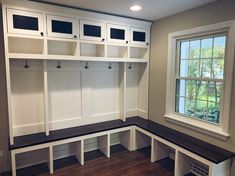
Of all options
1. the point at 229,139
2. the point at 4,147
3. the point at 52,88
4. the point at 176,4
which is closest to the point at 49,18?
the point at 52,88

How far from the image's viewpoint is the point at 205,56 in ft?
9.08

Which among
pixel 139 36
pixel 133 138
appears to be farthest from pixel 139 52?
pixel 133 138

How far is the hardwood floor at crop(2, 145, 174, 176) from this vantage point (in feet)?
9.35

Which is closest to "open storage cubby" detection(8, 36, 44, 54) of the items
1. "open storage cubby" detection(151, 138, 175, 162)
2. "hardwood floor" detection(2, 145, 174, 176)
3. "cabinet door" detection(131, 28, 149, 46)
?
"cabinet door" detection(131, 28, 149, 46)

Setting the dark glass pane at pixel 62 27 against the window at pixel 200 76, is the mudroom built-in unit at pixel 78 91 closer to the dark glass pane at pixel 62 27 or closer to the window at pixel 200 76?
the dark glass pane at pixel 62 27

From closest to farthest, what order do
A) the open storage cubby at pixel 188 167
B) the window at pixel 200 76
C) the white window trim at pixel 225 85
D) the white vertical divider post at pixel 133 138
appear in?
the white window trim at pixel 225 85
the window at pixel 200 76
the open storage cubby at pixel 188 167
the white vertical divider post at pixel 133 138

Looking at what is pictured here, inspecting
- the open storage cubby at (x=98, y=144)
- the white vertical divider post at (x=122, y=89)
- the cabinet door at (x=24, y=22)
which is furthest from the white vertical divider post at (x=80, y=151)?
the cabinet door at (x=24, y=22)

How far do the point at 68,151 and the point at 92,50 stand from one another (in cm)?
185

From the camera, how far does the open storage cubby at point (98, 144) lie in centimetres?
330

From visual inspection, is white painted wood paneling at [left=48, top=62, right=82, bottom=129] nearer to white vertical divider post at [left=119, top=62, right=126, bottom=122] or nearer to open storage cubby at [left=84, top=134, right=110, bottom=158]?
open storage cubby at [left=84, top=134, right=110, bottom=158]

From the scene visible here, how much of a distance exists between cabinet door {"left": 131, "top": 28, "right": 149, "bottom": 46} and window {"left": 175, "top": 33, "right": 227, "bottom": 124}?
2.18 feet

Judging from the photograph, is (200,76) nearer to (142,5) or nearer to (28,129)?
(142,5)

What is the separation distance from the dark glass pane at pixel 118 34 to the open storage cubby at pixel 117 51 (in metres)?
0.21

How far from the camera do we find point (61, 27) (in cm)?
271
